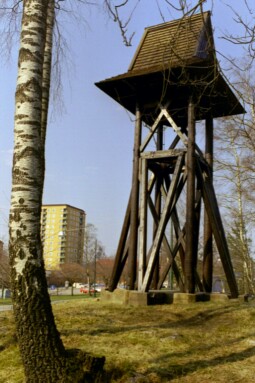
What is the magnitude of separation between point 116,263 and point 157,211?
1.93 meters

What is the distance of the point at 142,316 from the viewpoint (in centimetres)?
712

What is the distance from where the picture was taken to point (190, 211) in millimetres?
9062

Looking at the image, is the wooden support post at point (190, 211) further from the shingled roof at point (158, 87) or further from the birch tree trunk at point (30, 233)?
the birch tree trunk at point (30, 233)

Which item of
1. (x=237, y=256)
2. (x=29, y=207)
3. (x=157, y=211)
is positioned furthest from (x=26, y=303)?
(x=237, y=256)

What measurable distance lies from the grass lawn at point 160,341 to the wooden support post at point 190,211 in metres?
0.90

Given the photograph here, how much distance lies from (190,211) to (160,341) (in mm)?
4264

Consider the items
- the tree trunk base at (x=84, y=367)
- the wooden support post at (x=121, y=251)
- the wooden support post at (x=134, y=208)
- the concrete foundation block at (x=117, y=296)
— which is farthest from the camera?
the wooden support post at (x=121, y=251)

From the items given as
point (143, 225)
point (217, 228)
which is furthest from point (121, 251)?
point (217, 228)

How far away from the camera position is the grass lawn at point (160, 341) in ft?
13.3

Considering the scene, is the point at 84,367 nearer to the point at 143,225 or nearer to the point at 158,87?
the point at 143,225

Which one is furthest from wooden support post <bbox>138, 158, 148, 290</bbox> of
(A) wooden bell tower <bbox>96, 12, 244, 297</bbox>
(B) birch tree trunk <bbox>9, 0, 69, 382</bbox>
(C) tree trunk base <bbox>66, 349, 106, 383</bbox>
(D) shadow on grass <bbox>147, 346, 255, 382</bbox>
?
(B) birch tree trunk <bbox>9, 0, 69, 382</bbox>

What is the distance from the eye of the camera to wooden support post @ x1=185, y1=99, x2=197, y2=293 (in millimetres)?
8867

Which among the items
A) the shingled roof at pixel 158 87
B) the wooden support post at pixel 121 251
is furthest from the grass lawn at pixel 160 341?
the shingled roof at pixel 158 87

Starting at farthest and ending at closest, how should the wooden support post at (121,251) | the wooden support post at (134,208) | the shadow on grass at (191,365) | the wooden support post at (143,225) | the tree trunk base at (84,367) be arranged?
the wooden support post at (121,251), the wooden support post at (134,208), the wooden support post at (143,225), the shadow on grass at (191,365), the tree trunk base at (84,367)
